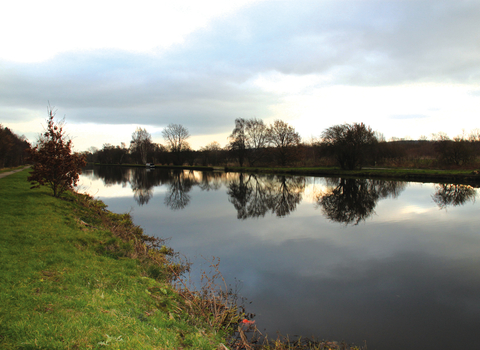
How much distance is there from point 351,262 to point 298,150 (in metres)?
44.7

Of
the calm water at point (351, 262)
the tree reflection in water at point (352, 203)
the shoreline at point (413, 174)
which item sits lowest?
the calm water at point (351, 262)

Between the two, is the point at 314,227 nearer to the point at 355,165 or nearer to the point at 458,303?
the point at 458,303

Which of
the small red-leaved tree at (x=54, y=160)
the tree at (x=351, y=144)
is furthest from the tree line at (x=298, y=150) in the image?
the small red-leaved tree at (x=54, y=160)

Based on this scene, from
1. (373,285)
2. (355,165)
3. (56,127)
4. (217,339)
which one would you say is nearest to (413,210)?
(373,285)

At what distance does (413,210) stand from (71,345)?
15.8m

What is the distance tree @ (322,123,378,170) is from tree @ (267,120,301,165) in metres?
13.6

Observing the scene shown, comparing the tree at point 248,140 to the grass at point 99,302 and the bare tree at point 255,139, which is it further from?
the grass at point 99,302

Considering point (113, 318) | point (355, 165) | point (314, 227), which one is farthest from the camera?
point (355, 165)

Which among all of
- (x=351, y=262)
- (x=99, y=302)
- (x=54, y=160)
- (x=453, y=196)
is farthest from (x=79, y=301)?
(x=453, y=196)

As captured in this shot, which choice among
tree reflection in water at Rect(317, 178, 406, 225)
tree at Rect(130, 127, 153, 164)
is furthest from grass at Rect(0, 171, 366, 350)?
tree at Rect(130, 127, 153, 164)

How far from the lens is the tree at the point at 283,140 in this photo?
51125 mm

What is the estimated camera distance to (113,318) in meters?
3.66

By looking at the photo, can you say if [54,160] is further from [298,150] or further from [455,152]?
[298,150]

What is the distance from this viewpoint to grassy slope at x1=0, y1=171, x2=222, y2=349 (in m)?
3.15
